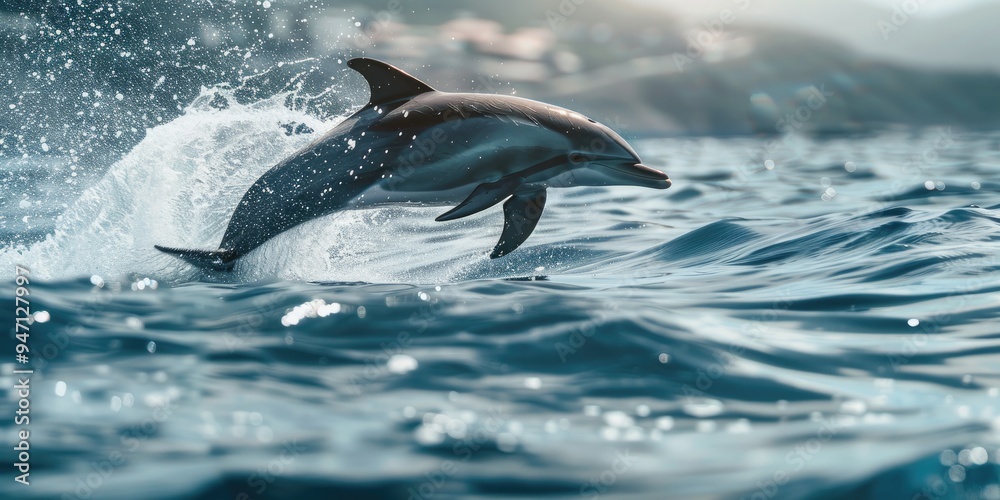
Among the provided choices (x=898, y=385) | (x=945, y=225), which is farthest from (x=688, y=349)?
(x=945, y=225)

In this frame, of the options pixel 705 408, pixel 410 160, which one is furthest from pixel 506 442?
pixel 410 160

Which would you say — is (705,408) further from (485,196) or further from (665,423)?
(485,196)

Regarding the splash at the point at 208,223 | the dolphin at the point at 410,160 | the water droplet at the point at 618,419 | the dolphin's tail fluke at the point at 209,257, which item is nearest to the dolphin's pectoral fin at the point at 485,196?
the dolphin at the point at 410,160

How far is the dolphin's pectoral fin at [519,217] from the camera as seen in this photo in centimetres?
703

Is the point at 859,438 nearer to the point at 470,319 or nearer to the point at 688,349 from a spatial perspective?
the point at 688,349

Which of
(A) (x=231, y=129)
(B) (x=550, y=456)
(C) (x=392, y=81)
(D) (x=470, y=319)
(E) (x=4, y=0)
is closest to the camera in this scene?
(B) (x=550, y=456)

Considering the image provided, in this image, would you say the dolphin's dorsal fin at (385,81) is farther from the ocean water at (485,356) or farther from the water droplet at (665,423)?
the water droplet at (665,423)

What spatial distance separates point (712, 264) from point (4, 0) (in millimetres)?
35694

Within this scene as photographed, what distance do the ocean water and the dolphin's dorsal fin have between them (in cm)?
133

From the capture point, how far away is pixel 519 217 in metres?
7.10

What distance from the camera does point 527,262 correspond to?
7875mm

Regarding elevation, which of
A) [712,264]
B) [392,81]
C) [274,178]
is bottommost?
[712,264]

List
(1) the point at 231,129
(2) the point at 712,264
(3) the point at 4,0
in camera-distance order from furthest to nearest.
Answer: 1. (3) the point at 4,0
2. (1) the point at 231,129
3. (2) the point at 712,264

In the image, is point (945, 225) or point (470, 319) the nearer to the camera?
point (470, 319)
